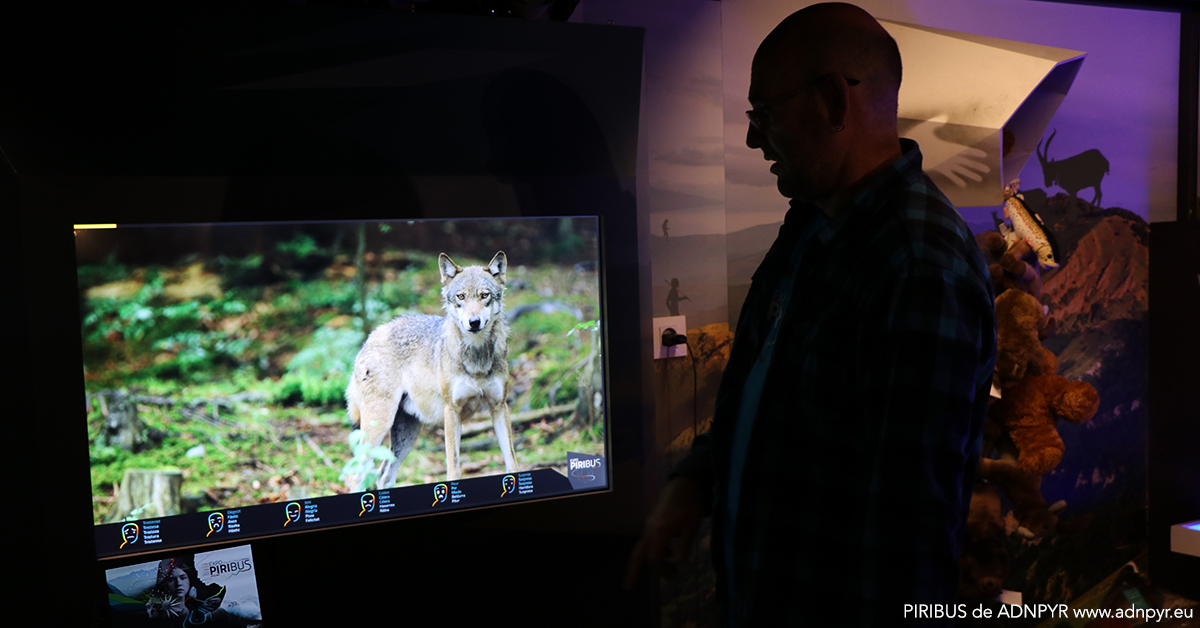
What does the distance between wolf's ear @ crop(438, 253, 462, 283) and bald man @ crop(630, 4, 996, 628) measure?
83cm

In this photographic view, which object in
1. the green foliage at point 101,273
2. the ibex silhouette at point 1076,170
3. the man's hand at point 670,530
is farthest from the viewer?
the ibex silhouette at point 1076,170

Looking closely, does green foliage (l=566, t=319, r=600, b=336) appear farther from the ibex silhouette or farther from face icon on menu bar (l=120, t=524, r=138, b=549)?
the ibex silhouette

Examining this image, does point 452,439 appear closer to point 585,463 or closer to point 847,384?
point 585,463

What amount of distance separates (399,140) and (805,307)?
1.12 metres

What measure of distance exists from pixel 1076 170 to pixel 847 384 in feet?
8.37

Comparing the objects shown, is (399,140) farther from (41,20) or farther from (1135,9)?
(1135,9)

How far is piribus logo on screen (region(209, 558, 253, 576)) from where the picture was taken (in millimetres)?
1676

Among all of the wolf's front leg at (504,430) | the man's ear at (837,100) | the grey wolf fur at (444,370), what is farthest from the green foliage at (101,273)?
the man's ear at (837,100)

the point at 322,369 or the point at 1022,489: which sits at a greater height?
the point at 322,369

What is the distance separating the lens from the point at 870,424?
94 cm

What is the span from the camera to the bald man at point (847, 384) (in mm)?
892

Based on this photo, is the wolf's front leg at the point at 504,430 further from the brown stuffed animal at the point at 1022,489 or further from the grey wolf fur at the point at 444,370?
the brown stuffed animal at the point at 1022,489

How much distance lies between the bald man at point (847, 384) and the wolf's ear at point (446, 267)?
0.83 m

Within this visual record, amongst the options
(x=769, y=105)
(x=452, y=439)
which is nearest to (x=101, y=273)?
(x=452, y=439)
